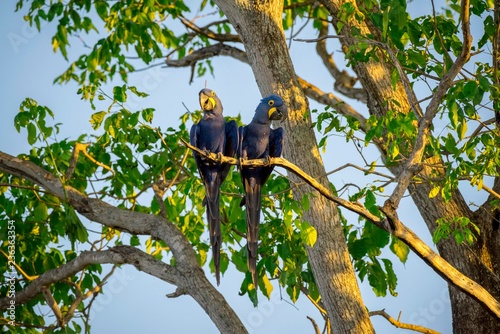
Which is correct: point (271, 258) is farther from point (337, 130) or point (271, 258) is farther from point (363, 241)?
point (337, 130)

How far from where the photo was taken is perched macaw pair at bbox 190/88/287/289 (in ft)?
12.8

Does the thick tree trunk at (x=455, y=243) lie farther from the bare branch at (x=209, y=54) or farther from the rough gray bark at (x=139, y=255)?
the bare branch at (x=209, y=54)

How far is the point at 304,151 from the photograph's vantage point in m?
5.03

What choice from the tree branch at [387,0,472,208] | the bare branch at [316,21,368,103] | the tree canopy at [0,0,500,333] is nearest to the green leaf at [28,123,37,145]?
the tree canopy at [0,0,500,333]

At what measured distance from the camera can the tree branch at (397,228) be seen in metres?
3.85

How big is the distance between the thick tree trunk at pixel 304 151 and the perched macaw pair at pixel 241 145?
985 mm

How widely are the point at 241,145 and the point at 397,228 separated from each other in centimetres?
90

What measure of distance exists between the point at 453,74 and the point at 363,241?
143 cm

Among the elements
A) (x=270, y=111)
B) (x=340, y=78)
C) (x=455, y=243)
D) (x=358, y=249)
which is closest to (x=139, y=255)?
(x=358, y=249)

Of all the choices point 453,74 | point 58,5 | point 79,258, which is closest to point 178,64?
point 58,5

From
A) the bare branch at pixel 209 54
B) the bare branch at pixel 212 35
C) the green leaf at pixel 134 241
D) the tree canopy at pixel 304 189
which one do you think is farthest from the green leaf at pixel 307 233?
the bare branch at pixel 212 35

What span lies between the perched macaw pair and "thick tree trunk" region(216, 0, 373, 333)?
985 millimetres

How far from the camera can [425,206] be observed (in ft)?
17.7

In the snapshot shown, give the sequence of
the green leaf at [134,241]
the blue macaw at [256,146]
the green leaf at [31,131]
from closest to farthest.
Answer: the blue macaw at [256,146], the green leaf at [31,131], the green leaf at [134,241]
